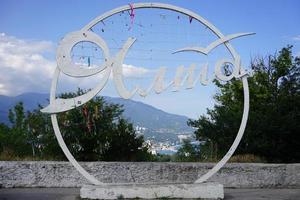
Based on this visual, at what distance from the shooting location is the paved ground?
10.1m

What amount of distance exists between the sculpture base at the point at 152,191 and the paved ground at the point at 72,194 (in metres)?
0.46

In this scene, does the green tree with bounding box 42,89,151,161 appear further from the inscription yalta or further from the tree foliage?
the inscription yalta

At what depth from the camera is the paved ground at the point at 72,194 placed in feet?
33.2

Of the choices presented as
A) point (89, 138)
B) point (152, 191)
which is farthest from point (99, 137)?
point (152, 191)

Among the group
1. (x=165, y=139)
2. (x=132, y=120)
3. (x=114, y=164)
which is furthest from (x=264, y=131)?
(x=114, y=164)

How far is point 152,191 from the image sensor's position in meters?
9.75

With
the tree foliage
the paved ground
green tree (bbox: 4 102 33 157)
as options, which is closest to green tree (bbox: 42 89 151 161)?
the tree foliage

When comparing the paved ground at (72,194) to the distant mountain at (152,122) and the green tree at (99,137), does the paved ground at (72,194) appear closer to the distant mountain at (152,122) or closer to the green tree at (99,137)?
the green tree at (99,137)

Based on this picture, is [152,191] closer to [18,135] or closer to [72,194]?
[72,194]

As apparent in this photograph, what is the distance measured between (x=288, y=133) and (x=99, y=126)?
6.82 m

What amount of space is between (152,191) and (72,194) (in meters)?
1.96

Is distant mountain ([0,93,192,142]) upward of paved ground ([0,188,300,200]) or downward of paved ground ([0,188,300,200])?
upward

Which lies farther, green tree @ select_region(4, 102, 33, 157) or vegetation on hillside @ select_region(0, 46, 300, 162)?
green tree @ select_region(4, 102, 33, 157)

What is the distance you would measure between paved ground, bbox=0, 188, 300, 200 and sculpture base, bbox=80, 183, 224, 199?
1.51 ft
